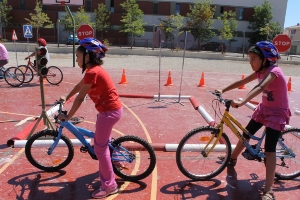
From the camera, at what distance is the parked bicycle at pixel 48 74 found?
1191 centimetres

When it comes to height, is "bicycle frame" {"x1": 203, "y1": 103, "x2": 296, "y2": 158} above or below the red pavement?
above

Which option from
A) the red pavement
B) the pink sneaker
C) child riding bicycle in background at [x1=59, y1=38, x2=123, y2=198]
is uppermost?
child riding bicycle in background at [x1=59, y1=38, x2=123, y2=198]

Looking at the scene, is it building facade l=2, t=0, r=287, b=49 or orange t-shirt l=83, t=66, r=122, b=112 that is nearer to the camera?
orange t-shirt l=83, t=66, r=122, b=112

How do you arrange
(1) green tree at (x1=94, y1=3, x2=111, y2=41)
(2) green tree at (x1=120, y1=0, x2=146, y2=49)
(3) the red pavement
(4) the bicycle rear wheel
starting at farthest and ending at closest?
(1) green tree at (x1=94, y1=3, x2=111, y2=41), (2) green tree at (x1=120, y1=0, x2=146, y2=49), (4) the bicycle rear wheel, (3) the red pavement

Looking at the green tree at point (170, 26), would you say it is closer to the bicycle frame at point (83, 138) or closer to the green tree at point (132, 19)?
the green tree at point (132, 19)

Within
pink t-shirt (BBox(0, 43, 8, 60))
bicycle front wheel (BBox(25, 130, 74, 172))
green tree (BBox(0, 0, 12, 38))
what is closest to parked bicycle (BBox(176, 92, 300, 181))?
bicycle front wheel (BBox(25, 130, 74, 172))

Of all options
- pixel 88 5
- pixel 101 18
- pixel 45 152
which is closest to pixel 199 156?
pixel 45 152

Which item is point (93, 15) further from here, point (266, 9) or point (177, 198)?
point (177, 198)

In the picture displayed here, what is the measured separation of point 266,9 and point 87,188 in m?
50.5

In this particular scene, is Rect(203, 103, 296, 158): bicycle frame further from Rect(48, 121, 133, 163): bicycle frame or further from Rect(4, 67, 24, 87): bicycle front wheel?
Rect(4, 67, 24, 87): bicycle front wheel

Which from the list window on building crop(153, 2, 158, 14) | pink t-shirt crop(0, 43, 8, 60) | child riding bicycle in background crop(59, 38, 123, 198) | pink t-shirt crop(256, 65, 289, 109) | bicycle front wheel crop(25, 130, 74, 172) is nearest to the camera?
child riding bicycle in background crop(59, 38, 123, 198)

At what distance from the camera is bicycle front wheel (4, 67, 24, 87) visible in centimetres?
1132

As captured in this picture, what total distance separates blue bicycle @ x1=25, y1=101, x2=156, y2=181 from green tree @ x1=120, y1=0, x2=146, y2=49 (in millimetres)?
37683

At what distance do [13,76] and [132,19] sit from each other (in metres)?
33.5
